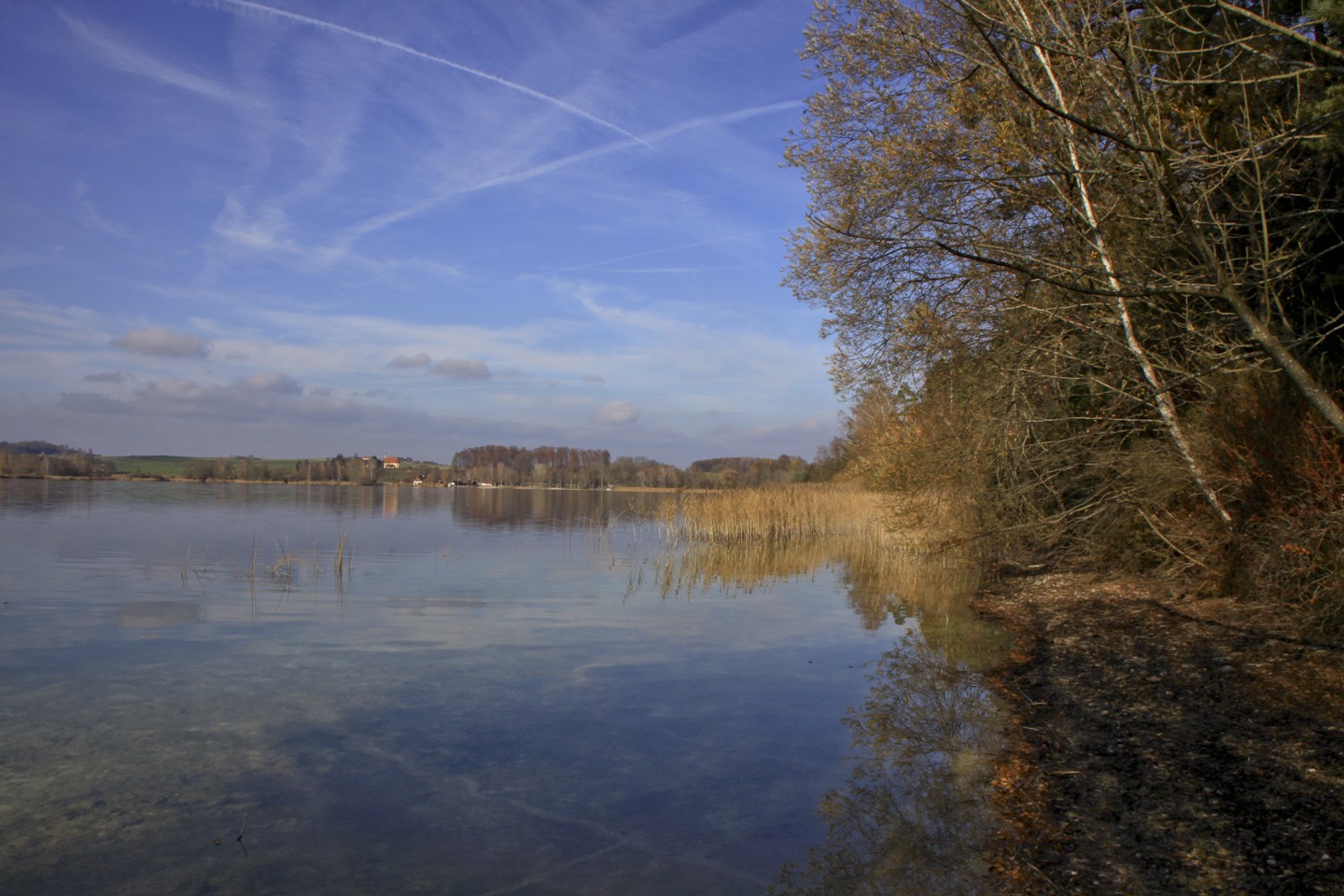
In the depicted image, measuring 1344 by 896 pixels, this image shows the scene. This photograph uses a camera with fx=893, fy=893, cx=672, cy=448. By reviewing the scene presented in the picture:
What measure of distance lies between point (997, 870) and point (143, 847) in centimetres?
403

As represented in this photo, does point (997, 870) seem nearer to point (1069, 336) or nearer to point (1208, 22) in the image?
point (1069, 336)

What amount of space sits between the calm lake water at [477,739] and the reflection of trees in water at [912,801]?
0.9 inches

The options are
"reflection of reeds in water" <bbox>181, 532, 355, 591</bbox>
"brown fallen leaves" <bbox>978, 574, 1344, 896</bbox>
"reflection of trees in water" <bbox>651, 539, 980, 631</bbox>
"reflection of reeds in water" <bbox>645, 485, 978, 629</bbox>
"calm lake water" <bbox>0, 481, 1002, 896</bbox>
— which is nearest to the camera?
"brown fallen leaves" <bbox>978, 574, 1344, 896</bbox>

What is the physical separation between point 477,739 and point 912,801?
291cm

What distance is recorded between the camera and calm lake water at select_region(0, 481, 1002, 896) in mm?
4242

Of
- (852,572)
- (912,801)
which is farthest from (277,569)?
(912,801)

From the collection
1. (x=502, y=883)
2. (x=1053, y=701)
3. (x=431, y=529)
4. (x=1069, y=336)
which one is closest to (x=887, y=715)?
(x=1053, y=701)

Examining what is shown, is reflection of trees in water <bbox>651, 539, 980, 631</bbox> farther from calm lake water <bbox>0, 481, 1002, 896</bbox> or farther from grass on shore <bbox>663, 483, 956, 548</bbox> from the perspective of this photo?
grass on shore <bbox>663, 483, 956, 548</bbox>

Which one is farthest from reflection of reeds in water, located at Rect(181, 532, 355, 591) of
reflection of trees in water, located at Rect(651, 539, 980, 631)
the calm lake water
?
reflection of trees in water, located at Rect(651, 539, 980, 631)

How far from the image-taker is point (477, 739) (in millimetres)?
6137

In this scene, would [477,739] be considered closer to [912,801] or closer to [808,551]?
[912,801]

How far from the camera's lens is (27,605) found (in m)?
10.6

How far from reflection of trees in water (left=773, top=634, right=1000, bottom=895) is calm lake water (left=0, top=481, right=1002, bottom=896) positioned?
0.02 meters

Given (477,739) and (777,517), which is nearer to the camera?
(477,739)
